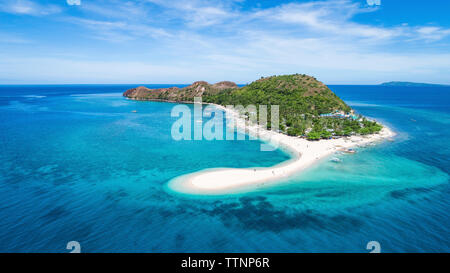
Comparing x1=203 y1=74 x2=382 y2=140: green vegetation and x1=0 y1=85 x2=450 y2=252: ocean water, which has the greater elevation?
x1=203 y1=74 x2=382 y2=140: green vegetation

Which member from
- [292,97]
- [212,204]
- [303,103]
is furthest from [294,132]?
[292,97]

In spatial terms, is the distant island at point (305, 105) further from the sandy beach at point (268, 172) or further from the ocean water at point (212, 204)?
the ocean water at point (212, 204)

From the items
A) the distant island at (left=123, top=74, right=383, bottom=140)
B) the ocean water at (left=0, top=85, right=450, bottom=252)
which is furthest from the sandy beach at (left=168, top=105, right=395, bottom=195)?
the distant island at (left=123, top=74, right=383, bottom=140)

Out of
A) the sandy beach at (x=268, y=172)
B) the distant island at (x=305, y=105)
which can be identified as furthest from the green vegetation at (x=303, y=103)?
the sandy beach at (x=268, y=172)

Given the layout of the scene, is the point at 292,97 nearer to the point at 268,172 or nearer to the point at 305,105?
the point at 305,105

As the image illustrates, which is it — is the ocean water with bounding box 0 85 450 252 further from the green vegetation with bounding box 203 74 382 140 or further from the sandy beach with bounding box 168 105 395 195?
the green vegetation with bounding box 203 74 382 140
